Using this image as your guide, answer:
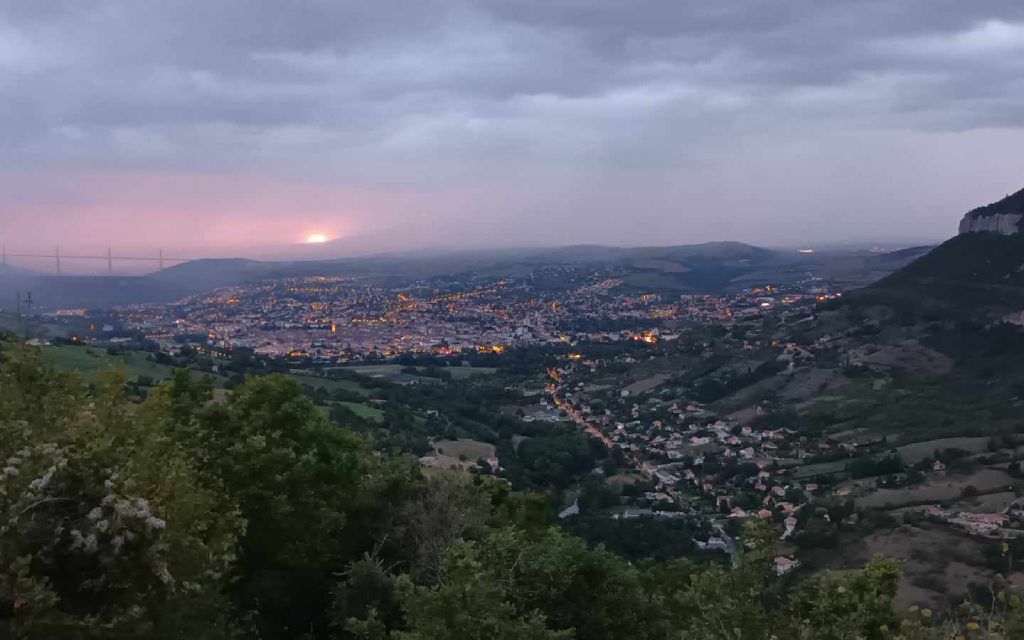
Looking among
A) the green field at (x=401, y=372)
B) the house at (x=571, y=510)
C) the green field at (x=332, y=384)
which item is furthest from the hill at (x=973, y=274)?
the green field at (x=332, y=384)

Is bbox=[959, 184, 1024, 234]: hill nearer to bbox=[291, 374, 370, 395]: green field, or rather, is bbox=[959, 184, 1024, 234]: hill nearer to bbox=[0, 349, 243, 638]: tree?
bbox=[291, 374, 370, 395]: green field

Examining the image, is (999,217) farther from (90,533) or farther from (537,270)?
(537,270)

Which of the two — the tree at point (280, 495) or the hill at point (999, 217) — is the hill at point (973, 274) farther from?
the tree at point (280, 495)

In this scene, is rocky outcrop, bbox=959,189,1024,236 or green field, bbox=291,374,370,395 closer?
green field, bbox=291,374,370,395

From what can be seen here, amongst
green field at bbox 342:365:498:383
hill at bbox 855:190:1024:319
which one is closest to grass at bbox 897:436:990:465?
hill at bbox 855:190:1024:319

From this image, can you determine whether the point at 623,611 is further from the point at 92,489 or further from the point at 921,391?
the point at 921,391

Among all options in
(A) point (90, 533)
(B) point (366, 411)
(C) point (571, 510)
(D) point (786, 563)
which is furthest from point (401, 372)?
(A) point (90, 533)
